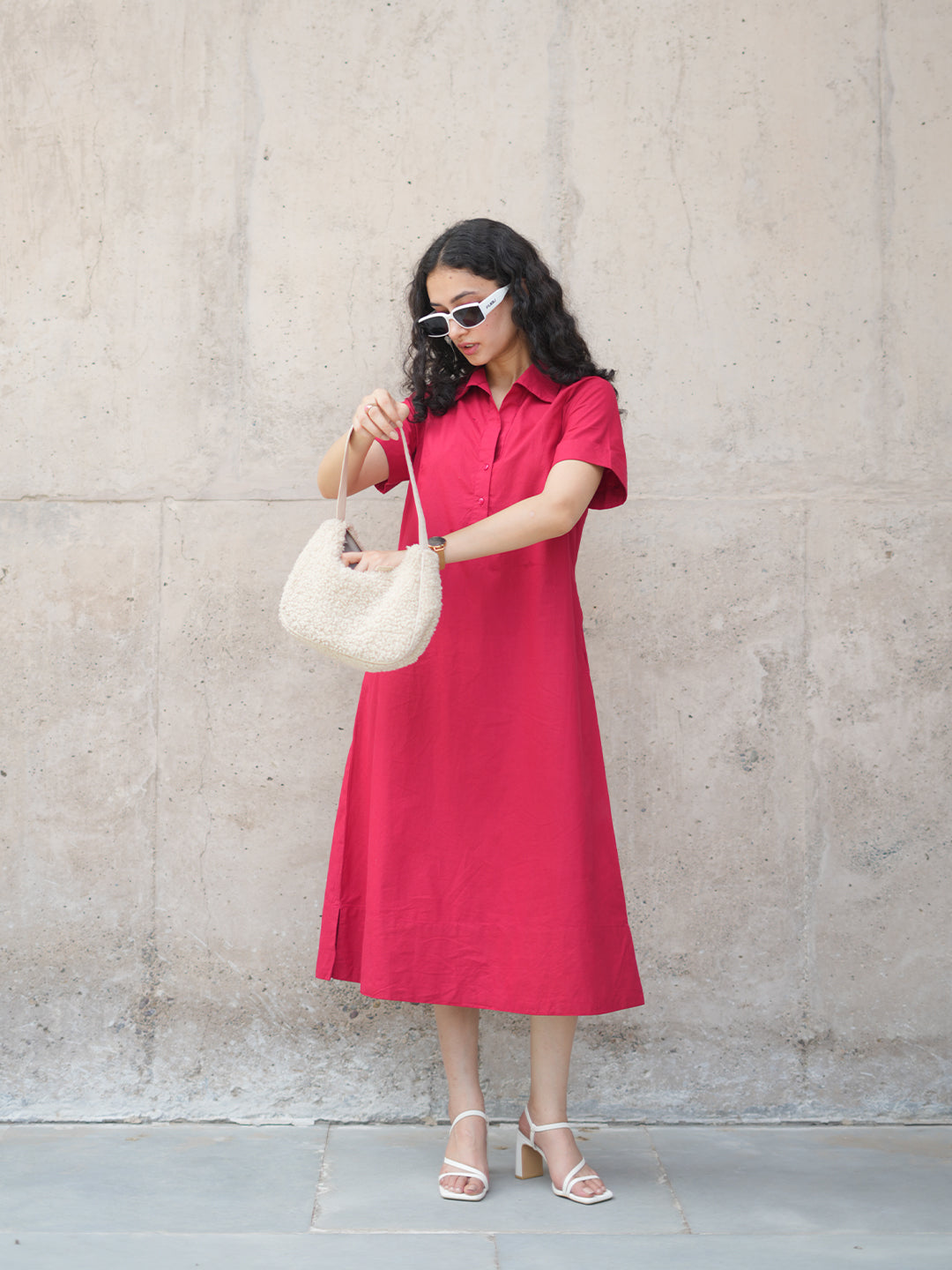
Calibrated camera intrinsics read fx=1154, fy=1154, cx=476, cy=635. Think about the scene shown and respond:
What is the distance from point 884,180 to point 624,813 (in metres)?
1.71

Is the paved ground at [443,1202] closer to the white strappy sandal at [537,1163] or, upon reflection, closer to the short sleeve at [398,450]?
the white strappy sandal at [537,1163]

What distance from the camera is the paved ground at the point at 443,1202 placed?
207 centimetres

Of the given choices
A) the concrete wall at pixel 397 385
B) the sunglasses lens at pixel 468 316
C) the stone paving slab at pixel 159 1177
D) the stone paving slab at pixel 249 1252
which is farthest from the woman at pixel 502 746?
the concrete wall at pixel 397 385

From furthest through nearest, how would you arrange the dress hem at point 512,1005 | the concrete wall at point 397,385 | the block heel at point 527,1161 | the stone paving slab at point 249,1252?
the concrete wall at point 397,385 → the block heel at point 527,1161 → the dress hem at point 512,1005 → the stone paving slab at point 249,1252

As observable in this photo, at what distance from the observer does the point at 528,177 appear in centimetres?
288

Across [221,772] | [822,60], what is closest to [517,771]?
[221,772]

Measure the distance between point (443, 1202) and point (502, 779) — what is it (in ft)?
2.80

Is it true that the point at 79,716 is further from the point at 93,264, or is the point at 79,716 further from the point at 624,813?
the point at 624,813

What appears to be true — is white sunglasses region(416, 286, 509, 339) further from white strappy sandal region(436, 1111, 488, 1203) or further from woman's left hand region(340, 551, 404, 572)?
white strappy sandal region(436, 1111, 488, 1203)

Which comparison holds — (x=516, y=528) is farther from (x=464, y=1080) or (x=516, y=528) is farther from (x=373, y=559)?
(x=464, y=1080)

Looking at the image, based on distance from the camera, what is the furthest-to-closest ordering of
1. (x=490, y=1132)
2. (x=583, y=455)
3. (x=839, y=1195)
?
1. (x=490, y=1132)
2. (x=839, y=1195)
3. (x=583, y=455)

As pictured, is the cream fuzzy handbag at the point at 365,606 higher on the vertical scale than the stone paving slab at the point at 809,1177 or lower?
higher

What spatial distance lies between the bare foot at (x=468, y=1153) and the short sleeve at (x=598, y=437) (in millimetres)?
1306

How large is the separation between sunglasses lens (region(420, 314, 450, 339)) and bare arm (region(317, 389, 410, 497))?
0.51ft
